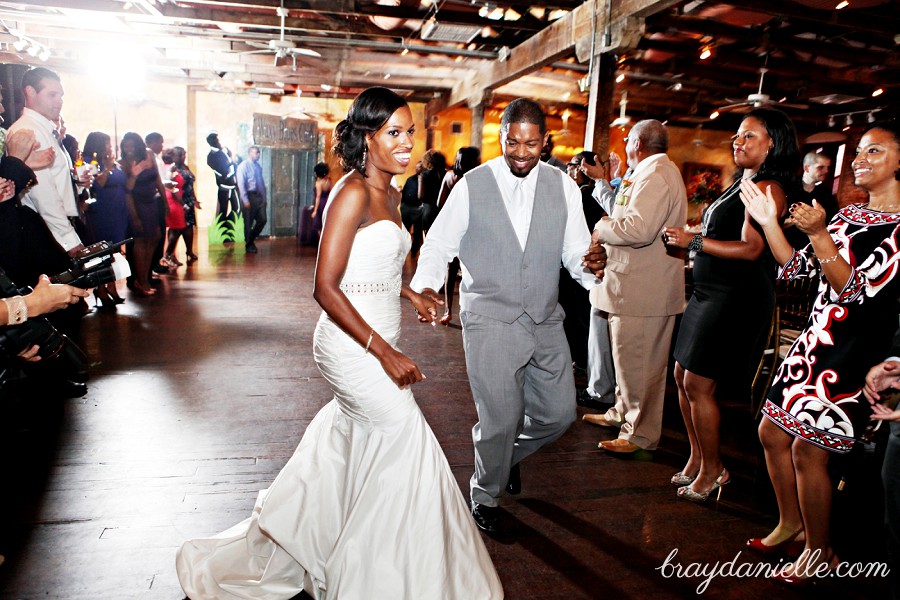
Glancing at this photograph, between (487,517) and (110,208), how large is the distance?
5.64 metres

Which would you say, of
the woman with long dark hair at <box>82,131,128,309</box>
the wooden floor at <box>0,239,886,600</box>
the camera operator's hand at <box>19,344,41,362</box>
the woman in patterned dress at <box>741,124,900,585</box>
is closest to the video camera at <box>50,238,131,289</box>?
the camera operator's hand at <box>19,344,41,362</box>

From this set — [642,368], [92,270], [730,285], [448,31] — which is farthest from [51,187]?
[448,31]

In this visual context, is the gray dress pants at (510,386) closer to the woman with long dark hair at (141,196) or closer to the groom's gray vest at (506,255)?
the groom's gray vest at (506,255)

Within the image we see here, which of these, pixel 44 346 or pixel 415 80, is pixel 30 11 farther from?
pixel 44 346

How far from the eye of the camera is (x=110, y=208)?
20.5ft

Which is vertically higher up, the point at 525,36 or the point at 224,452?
the point at 525,36

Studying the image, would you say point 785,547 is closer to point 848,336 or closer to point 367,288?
point 848,336

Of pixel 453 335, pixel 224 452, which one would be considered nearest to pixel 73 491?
pixel 224 452

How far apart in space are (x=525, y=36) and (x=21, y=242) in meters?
7.16

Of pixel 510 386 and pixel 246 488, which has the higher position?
pixel 510 386

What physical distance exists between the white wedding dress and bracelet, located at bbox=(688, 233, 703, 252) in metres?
1.25

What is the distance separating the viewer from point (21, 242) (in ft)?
11.1

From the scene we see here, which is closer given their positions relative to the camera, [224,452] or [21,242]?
[224,452]

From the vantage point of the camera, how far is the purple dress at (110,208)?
20.4 ft
